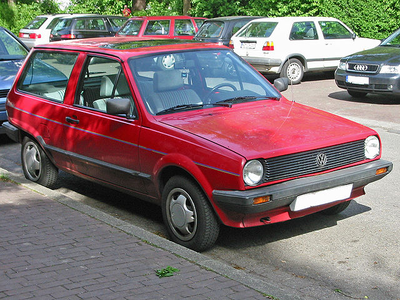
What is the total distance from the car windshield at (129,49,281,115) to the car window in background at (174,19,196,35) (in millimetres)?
14960

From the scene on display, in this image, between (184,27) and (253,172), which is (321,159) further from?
(184,27)

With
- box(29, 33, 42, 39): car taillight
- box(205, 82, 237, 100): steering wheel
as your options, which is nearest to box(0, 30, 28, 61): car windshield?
box(205, 82, 237, 100): steering wheel

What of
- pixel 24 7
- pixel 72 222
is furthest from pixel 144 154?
pixel 24 7

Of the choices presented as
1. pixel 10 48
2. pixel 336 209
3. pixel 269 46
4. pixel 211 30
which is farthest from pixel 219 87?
pixel 211 30

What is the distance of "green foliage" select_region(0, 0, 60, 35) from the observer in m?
35.0

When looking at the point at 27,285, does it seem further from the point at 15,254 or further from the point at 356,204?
the point at 356,204

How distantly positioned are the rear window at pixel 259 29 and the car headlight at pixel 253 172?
1260 centimetres

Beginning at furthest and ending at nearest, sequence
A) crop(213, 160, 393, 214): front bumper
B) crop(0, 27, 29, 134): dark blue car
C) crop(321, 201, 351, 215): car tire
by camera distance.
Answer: crop(0, 27, 29, 134): dark blue car < crop(321, 201, 351, 215): car tire < crop(213, 160, 393, 214): front bumper

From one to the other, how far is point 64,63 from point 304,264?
3609 millimetres

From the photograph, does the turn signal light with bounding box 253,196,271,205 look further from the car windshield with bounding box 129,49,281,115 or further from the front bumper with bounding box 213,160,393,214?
the car windshield with bounding box 129,49,281,115

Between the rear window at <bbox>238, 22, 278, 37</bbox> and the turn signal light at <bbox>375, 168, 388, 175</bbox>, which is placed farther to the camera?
the rear window at <bbox>238, 22, 278, 37</bbox>

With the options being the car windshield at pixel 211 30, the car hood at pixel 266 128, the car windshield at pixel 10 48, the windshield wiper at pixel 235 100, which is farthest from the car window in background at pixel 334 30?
the car hood at pixel 266 128

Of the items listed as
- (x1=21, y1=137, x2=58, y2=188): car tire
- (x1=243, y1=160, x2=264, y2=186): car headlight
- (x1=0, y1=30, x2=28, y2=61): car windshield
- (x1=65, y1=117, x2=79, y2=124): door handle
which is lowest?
(x1=21, y1=137, x2=58, y2=188): car tire

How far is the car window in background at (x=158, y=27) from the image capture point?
20.7m
